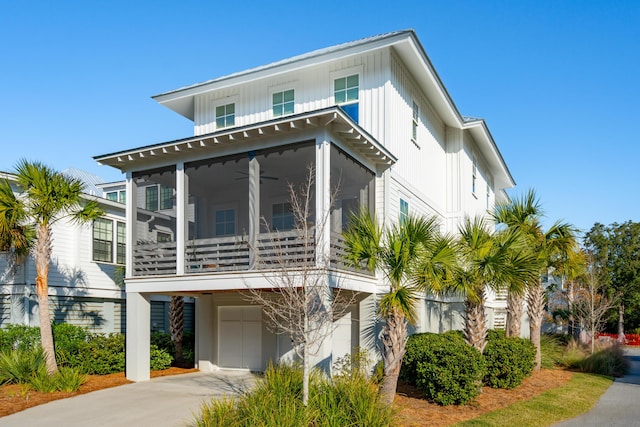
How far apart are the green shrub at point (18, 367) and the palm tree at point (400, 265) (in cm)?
833

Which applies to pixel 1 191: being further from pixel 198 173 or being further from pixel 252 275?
pixel 252 275

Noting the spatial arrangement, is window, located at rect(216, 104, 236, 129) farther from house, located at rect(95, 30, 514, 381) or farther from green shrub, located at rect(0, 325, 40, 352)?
green shrub, located at rect(0, 325, 40, 352)

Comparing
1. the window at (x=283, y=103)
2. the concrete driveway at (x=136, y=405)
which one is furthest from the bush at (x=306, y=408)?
the window at (x=283, y=103)

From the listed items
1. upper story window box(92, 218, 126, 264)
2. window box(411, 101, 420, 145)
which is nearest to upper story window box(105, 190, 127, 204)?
upper story window box(92, 218, 126, 264)

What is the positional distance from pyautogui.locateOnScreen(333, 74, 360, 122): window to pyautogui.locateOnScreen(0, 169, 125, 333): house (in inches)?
371

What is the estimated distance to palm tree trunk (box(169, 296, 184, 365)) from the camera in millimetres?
17703

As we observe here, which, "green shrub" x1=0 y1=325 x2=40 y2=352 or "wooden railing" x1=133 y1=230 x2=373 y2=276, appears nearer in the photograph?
"wooden railing" x1=133 y1=230 x2=373 y2=276

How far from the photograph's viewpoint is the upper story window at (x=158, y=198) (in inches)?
1007

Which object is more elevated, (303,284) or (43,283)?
(303,284)

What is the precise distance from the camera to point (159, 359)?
16.4m

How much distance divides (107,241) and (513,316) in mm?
15244

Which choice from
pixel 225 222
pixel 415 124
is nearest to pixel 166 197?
pixel 225 222

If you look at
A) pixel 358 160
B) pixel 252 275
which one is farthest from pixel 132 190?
pixel 358 160

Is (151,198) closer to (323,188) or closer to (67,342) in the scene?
(67,342)
